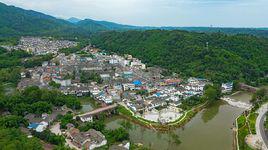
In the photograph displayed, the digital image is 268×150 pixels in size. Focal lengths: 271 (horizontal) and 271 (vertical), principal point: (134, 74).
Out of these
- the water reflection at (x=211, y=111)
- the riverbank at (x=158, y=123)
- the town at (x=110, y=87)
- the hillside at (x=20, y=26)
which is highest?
the hillside at (x=20, y=26)

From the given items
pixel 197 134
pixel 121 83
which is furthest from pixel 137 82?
pixel 197 134

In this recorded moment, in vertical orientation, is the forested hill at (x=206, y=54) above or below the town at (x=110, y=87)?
above

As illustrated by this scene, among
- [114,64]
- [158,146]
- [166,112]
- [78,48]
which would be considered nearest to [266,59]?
[114,64]

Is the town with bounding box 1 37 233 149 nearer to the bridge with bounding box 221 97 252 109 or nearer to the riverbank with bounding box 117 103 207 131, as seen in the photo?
the riverbank with bounding box 117 103 207 131

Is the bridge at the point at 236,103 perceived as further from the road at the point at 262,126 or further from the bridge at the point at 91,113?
the bridge at the point at 91,113

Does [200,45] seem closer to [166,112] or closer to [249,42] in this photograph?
[249,42]

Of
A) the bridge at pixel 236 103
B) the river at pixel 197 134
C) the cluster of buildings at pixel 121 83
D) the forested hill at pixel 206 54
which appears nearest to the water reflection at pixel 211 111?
the river at pixel 197 134

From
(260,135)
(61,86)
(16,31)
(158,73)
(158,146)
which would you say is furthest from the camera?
(16,31)
